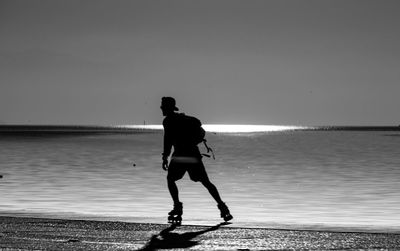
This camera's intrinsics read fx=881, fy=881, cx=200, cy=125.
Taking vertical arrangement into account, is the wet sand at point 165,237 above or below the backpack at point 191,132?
below

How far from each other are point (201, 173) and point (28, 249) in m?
4.43

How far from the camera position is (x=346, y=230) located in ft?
42.9

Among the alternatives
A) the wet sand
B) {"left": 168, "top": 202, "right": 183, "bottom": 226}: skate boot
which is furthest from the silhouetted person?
the wet sand

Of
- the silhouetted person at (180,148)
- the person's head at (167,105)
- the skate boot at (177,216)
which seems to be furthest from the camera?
the person's head at (167,105)

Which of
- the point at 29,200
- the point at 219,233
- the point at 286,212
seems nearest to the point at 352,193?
the point at 286,212

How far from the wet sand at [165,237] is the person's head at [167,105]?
2170 millimetres

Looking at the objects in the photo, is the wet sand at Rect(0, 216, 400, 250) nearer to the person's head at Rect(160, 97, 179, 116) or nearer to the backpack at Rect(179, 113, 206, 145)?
the backpack at Rect(179, 113, 206, 145)

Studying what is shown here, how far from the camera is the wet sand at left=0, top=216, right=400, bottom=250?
36.3ft

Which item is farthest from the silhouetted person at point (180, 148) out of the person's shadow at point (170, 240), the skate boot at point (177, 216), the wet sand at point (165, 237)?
the person's shadow at point (170, 240)

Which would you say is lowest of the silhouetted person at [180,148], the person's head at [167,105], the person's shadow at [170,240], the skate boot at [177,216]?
the person's shadow at [170,240]

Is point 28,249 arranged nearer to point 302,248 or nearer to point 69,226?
point 69,226

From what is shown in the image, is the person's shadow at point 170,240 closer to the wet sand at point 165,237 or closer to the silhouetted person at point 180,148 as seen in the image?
the wet sand at point 165,237

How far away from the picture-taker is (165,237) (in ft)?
39.4

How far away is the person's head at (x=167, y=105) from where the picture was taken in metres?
14.6
